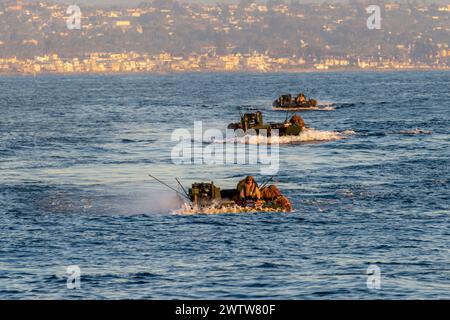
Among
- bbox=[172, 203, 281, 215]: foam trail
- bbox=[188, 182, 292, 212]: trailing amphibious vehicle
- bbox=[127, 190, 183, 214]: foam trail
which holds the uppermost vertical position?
bbox=[188, 182, 292, 212]: trailing amphibious vehicle

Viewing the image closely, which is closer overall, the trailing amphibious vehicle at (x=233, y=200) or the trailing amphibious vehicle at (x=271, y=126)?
the trailing amphibious vehicle at (x=233, y=200)

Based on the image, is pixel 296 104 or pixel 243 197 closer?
pixel 243 197

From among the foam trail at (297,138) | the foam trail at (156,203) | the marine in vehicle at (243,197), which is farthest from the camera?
the foam trail at (297,138)

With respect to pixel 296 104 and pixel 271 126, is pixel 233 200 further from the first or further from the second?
pixel 296 104

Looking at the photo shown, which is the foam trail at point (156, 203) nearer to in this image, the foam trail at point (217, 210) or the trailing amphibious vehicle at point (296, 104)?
the foam trail at point (217, 210)

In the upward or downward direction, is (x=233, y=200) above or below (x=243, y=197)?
below

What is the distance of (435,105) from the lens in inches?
5925

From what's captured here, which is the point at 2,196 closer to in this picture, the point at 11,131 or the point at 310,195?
the point at 310,195

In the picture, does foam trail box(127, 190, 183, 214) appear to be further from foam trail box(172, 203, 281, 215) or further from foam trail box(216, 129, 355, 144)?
foam trail box(216, 129, 355, 144)

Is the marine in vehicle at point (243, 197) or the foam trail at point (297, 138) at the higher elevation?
the marine in vehicle at point (243, 197)

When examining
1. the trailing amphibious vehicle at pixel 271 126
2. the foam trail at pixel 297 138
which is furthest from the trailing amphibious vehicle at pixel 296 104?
the trailing amphibious vehicle at pixel 271 126

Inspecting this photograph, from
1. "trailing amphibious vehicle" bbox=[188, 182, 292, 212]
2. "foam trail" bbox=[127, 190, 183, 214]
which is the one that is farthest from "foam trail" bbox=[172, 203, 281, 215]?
"foam trail" bbox=[127, 190, 183, 214]

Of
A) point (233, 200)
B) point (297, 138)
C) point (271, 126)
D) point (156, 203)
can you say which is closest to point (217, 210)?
point (233, 200)
